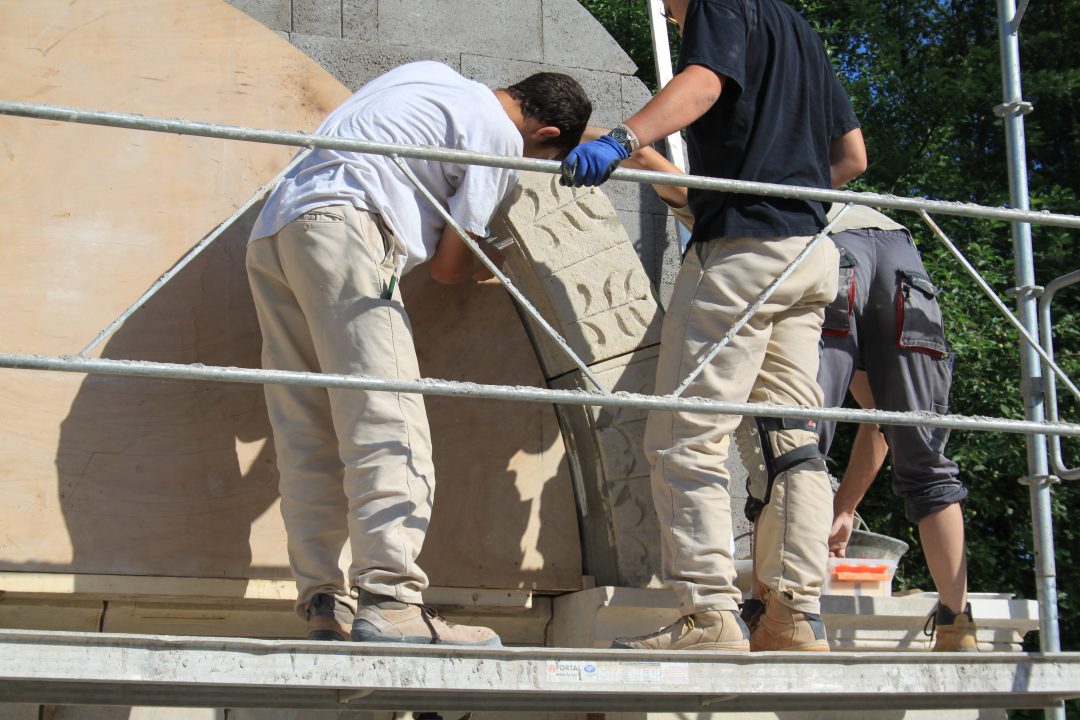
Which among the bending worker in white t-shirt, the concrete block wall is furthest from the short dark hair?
the concrete block wall

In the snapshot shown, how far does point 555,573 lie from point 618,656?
44.2 inches

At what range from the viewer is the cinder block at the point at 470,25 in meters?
4.63

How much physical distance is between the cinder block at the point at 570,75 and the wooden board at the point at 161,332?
585 mm

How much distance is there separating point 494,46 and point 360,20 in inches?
20.3

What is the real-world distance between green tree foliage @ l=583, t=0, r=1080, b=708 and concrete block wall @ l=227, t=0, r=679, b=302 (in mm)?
3334

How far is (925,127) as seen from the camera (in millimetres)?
9695

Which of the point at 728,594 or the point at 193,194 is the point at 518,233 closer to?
the point at 193,194

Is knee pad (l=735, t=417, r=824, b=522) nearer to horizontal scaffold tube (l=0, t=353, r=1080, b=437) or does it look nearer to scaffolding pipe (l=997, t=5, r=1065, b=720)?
horizontal scaffold tube (l=0, t=353, r=1080, b=437)

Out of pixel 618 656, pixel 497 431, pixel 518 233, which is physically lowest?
pixel 618 656

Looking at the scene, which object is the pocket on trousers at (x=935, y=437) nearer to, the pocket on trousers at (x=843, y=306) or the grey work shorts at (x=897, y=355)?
the grey work shorts at (x=897, y=355)

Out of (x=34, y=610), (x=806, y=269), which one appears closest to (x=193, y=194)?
(x=34, y=610)

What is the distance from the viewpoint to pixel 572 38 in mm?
4840

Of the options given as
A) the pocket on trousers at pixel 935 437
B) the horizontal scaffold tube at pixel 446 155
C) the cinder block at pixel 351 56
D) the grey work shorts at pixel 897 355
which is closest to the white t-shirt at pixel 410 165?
the horizontal scaffold tube at pixel 446 155

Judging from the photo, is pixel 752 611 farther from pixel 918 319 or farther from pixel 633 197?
pixel 633 197
